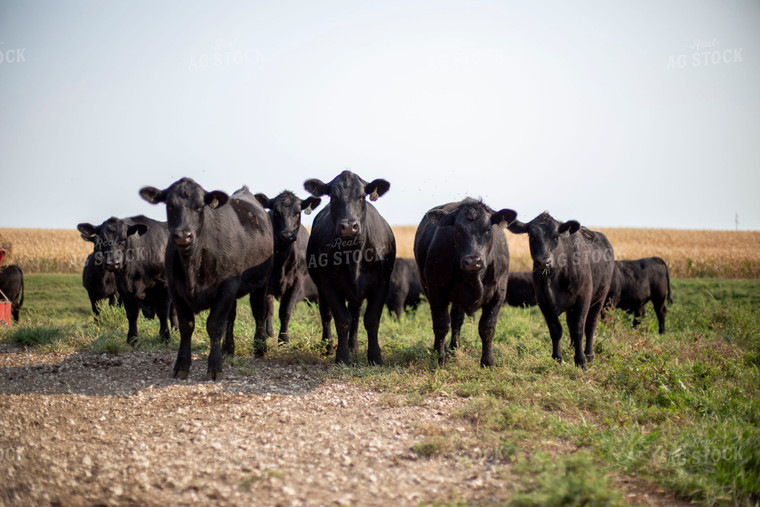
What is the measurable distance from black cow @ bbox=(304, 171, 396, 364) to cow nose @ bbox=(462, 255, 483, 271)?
1.35 metres

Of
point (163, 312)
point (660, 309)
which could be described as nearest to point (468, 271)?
point (163, 312)

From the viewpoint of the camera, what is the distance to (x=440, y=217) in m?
7.93

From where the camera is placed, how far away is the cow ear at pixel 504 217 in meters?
7.63

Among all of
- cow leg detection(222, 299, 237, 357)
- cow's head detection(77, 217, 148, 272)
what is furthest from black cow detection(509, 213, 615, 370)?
cow's head detection(77, 217, 148, 272)

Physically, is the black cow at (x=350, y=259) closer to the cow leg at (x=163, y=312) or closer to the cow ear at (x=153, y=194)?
the cow ear at (x=153, y=194)

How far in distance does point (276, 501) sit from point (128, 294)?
22.8 ft

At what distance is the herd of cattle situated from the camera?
23.1ft

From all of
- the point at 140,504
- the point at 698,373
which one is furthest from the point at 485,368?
the point at 140,504

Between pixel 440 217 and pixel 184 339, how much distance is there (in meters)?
3.71

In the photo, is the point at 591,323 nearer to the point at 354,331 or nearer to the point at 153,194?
the point at 354,331

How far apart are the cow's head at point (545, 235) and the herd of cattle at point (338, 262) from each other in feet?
0.06

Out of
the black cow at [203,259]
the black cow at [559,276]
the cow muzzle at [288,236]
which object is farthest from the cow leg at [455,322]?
the black cow at [203,259]

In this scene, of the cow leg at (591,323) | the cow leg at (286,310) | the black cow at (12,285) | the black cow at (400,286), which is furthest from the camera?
the black cow at (400,286)

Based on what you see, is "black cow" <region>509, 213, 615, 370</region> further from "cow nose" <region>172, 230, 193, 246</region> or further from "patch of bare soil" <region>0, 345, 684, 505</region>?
"cow nose" <region>172, 230, 193, 246</region>
